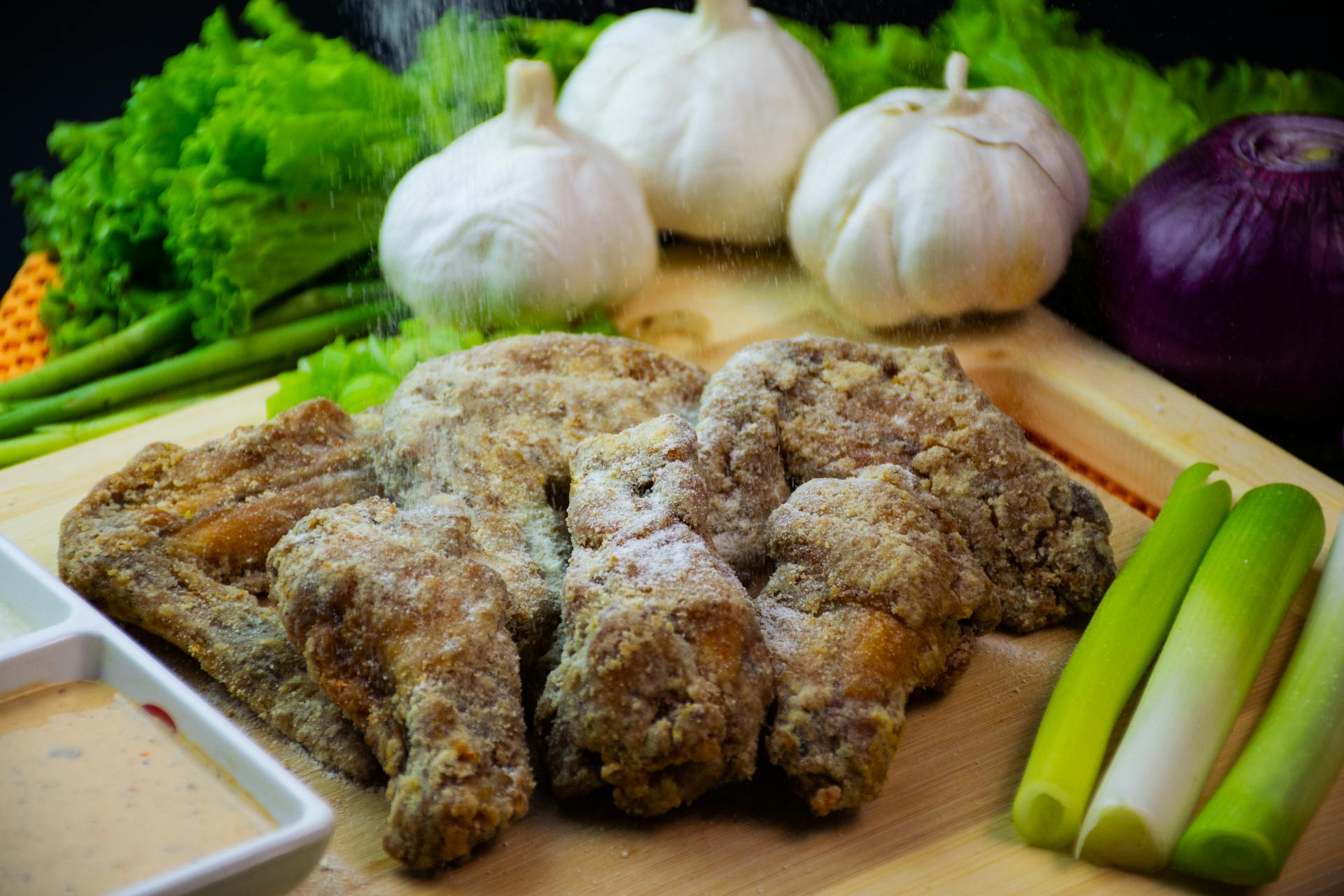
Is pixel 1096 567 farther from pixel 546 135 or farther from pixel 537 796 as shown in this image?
pixel 546 135

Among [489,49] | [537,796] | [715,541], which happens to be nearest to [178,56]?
[489,49]

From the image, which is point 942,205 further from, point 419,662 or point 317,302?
point 419,662

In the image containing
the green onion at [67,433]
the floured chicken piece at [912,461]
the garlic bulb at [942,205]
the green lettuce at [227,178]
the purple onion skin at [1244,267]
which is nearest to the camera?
the floured chicken piece at [912,461]

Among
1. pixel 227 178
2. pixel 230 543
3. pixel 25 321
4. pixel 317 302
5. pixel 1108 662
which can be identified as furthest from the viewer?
pixel 25 321

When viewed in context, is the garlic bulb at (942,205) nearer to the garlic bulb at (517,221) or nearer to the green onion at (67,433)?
the garlic bulb at (517,221)

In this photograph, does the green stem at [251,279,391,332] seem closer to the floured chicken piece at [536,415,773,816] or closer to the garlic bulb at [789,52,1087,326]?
the garlic bulb at [789,52,1087,326]

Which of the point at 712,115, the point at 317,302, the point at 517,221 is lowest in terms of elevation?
the point at 317,302

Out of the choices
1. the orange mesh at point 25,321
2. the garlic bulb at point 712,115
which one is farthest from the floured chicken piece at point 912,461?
the orange mesh at point 25,321

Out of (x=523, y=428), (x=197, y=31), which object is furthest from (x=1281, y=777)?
(x=197, y=31)
